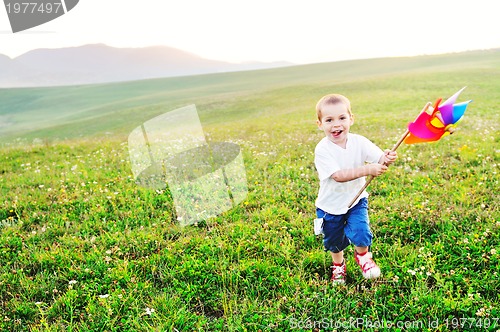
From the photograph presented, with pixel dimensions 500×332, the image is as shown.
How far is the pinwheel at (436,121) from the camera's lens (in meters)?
3.55

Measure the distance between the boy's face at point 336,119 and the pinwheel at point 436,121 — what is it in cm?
64

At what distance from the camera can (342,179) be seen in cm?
427

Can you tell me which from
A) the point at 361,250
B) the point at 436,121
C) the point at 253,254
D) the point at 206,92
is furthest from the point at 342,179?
the point at 206,92

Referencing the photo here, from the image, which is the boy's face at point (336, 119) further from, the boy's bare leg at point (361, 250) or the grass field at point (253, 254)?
the grass field at point (253, 254)

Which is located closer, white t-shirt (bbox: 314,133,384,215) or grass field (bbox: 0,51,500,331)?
grass field (bbox: 0,51,500,331)

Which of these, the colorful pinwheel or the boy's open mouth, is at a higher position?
the colorful pinwheel

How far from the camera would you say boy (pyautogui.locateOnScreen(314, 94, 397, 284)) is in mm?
4238

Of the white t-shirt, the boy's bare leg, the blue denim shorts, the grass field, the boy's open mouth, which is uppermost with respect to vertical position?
the boy's open mouth

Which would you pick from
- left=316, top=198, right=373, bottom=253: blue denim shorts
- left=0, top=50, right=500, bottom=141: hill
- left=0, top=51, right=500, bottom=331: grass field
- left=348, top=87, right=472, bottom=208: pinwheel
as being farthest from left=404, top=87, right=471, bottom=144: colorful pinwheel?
left=0, top=50, right=500, bottom=141: hill

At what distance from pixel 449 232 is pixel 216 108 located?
32590 mm

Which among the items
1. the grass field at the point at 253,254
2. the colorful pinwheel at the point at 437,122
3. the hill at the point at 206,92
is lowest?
the hill at the point at 206,92

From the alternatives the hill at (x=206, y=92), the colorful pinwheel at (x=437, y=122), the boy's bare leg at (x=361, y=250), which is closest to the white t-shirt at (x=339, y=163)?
the boy's bare leg at (x=361, y=250)

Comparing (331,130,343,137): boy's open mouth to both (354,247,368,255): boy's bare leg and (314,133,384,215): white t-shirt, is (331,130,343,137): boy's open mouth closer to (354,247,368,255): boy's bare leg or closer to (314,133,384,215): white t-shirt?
(314,133,384,215): white t-shirt

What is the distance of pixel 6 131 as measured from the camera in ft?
134
